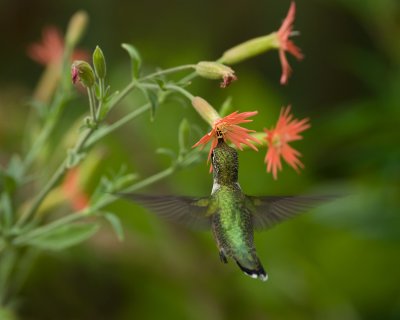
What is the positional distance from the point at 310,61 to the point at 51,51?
2.85m

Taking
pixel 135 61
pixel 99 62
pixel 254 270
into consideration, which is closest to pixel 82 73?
pixel 99 62

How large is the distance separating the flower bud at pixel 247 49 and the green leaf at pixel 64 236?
55cm

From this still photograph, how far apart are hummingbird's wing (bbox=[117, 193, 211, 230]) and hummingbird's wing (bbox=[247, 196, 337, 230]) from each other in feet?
0.43

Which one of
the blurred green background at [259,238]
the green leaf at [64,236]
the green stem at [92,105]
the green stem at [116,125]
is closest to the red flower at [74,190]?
the green leaf at [64,236]

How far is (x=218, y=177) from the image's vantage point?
150cm

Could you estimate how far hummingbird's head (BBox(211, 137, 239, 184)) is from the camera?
1.47 m

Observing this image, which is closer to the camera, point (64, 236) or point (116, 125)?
point (116, 125)

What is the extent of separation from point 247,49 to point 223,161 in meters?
0.43

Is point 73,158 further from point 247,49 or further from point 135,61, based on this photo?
point 247,49

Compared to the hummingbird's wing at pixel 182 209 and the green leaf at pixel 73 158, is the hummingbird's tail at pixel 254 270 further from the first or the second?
the green leaf at pixel 73 158

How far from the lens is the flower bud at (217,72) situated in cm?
147

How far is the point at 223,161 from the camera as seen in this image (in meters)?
1.47

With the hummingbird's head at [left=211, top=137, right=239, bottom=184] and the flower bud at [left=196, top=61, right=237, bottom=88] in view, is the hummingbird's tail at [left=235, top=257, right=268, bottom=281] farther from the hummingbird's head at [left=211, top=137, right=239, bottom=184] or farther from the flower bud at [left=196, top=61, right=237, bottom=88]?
the flower bud at [left=196, top=61, right=237, bottom=88]

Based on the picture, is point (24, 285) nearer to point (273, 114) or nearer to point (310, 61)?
point (273, 114)
